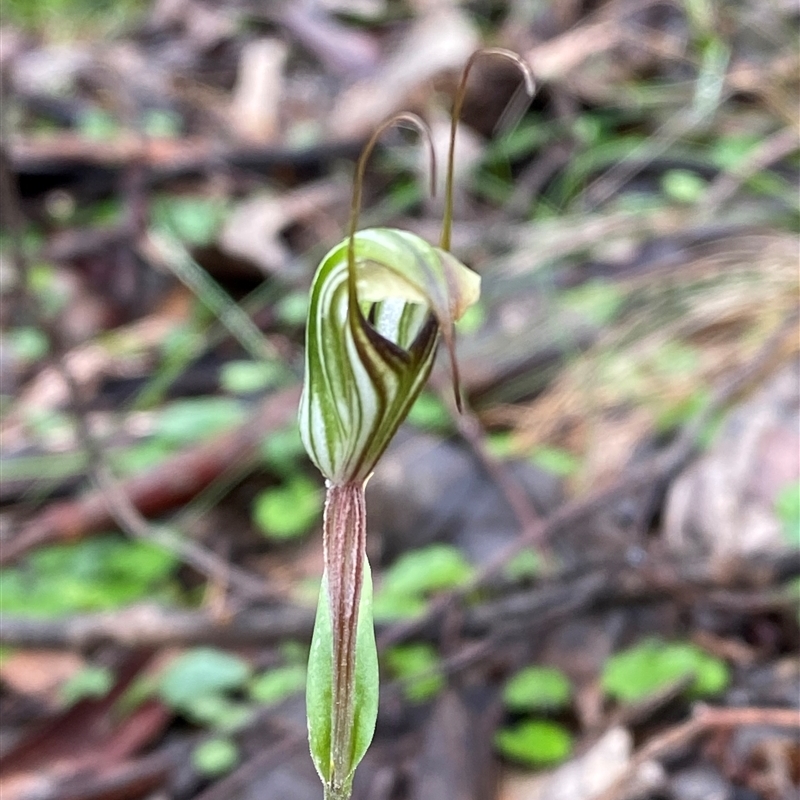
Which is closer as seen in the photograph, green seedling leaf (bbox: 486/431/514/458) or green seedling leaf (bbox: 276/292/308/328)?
green seedling leaf (bbox: 486/431/514/458)

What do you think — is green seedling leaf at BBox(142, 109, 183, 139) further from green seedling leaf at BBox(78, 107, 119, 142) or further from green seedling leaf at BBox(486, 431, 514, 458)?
green seedling leaf at BBox(486, 431, 514, 458)

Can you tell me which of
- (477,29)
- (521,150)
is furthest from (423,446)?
(477,29)

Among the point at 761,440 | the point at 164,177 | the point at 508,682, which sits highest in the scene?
the point at 761,440

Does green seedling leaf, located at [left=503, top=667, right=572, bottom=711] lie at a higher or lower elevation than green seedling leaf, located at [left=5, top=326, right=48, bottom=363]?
higher

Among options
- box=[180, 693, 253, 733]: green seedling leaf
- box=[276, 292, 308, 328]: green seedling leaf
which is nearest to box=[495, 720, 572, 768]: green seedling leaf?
box=[180, 693, 253, 733]: green seedling leaf

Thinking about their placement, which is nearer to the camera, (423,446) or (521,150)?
(423,446)

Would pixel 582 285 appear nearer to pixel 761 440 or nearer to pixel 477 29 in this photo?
pixel 761 440
